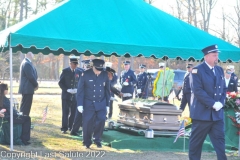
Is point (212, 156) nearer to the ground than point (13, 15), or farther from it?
nearer to the ground

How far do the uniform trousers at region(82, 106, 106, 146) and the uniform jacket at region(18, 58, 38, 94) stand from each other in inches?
78.6

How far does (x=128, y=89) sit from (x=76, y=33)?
6067mm

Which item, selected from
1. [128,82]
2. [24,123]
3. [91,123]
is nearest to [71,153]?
[91,123]

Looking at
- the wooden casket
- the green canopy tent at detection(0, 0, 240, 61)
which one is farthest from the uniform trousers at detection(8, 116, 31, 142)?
the wooden casket

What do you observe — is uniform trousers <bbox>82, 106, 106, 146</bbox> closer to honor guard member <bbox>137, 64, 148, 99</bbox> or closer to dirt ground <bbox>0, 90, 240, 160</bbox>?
dirt ground <bbox>0, 90, 240, 160</bbox>

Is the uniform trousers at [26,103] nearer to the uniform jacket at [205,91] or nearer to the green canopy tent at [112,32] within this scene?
the green canopy tent at [112,32]

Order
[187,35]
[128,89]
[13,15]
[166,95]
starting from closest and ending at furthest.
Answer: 1. [187,35]
2. [128,89]
3. [166,95]
4. [13,15]

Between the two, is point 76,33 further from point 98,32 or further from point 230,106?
point 230,106

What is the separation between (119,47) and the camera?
9.09 metres

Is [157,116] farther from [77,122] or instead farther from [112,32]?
[112,32]

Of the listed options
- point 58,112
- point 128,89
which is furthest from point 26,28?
point 58,112

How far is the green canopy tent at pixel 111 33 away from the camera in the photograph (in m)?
8.70

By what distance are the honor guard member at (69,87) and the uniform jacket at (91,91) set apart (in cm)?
204

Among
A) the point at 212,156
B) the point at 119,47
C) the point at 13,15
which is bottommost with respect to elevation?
the point at 212,156
